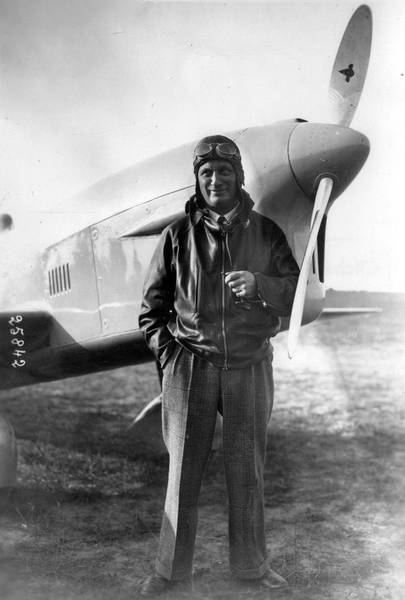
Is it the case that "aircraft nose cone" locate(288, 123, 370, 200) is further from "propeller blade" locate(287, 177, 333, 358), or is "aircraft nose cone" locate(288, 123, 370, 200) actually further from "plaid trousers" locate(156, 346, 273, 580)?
"plaid trousers" locate(156, 346, 273, 580)

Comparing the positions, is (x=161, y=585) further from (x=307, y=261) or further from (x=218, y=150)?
(x=218, y=150)

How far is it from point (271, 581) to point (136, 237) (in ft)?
6.34

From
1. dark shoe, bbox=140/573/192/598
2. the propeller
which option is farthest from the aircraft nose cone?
dark shoe, bbox=140/573/192/598

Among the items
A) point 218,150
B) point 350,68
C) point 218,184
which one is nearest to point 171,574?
point 218,184

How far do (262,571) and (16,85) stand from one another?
2881 mm

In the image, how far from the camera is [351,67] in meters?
3.42

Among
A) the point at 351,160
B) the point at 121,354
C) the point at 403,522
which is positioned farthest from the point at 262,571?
the point at 351,160

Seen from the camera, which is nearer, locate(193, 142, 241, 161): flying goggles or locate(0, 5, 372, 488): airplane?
locate(193, 142, 241, 161): flying goggles

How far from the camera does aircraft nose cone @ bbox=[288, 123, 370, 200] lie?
121 inches

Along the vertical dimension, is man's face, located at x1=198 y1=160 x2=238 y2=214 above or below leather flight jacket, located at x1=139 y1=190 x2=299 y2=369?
above

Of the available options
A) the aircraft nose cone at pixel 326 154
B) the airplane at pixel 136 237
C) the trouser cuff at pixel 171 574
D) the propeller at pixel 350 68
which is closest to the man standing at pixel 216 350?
the trouser cuff at pixel 171 574

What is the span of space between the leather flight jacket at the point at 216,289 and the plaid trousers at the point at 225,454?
96 millimetres

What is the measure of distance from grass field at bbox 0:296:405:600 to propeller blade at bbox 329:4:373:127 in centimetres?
Answer: 153

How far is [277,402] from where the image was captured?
8.00 metres
